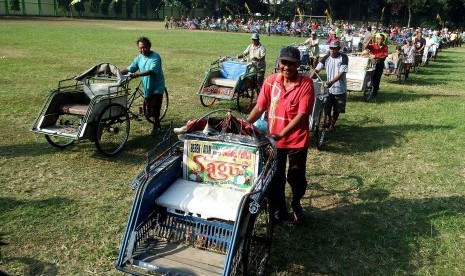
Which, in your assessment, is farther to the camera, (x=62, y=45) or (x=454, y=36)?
(x=454, y=36)

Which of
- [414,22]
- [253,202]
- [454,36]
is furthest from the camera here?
[414,22]

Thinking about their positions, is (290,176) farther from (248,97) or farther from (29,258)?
(248,97)

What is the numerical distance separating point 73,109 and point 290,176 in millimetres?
3861

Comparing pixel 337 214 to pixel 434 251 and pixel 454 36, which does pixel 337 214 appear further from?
pixel 454 36

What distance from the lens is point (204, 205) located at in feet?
11.5

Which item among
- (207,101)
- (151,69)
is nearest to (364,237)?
(151,69)

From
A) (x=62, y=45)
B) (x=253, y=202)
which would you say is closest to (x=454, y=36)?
(x=62, y=45)

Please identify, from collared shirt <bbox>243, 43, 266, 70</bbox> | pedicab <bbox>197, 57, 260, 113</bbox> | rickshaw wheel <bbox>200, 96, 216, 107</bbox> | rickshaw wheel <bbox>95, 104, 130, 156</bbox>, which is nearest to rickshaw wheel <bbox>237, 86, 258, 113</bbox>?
pedicab <bbox>197, 57, 260, 113</bbox>

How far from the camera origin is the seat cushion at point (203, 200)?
3.45 metres

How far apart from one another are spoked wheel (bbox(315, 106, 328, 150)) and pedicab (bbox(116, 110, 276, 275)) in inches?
142

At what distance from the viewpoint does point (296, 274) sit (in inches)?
153

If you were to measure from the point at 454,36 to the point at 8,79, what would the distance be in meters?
36.6

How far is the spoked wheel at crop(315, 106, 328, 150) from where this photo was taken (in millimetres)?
7373

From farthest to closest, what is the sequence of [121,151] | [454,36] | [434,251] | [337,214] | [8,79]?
[454,36], [8,79], [121,151], [337,214], [434,251]
